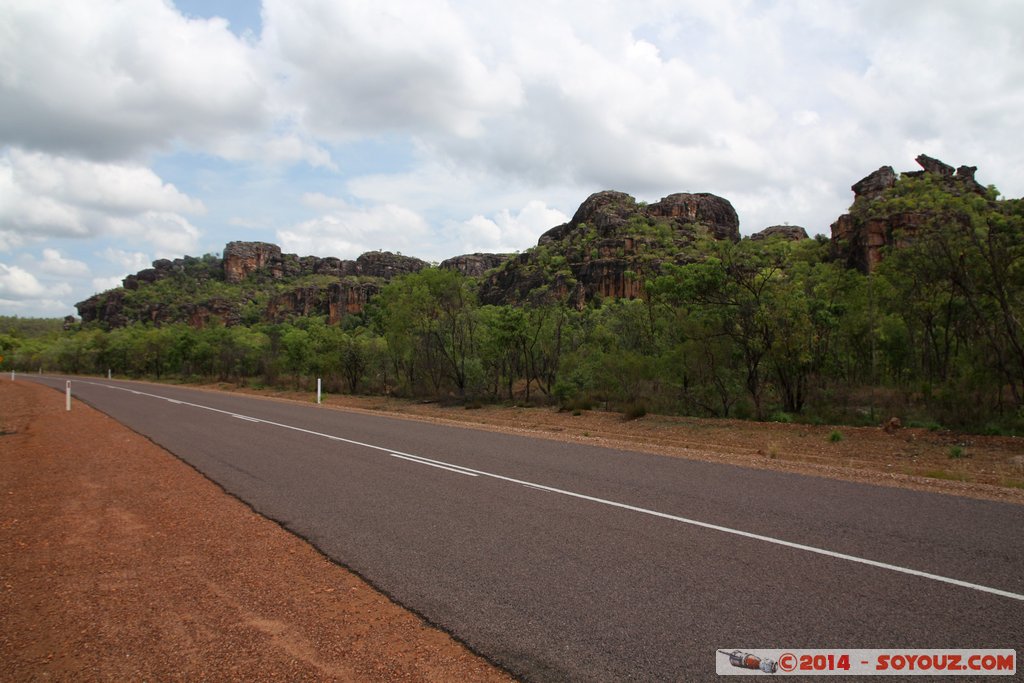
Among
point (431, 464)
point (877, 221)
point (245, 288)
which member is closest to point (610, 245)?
point (877, 221)

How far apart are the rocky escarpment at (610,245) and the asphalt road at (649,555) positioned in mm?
63973

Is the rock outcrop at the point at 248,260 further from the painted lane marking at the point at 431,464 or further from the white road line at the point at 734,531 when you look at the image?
the white road line at the point at 734,531

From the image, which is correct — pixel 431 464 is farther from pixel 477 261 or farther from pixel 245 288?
pixel 245 288

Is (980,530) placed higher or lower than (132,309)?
lower

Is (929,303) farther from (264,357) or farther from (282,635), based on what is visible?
(264,357)

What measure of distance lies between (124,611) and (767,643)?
15.1 feet

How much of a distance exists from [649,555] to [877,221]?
53.7 meters

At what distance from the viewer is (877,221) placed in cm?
4906

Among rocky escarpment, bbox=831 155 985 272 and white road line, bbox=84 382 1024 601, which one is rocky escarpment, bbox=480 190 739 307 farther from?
white road line, bbox=84 382 1024 601

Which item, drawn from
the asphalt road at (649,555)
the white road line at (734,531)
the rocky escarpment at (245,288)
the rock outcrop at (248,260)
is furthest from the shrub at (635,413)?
the rock outcrop at (248,260)

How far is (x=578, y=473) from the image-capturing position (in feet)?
31.9

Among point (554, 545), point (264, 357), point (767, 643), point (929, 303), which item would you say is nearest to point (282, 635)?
point (554, 545)

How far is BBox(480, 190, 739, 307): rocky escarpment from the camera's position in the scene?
83.5 meters

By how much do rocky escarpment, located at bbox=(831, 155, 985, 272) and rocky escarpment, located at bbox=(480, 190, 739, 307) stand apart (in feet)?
63.4
